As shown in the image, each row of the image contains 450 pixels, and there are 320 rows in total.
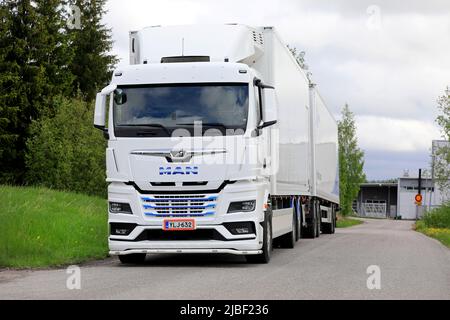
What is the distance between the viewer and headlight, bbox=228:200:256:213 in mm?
13570

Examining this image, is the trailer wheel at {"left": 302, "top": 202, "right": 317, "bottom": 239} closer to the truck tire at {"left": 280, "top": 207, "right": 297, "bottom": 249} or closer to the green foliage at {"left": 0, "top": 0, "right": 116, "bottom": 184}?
the truck tire at {"left": 280, "top": 207, "right": 297, "bottom": 249}

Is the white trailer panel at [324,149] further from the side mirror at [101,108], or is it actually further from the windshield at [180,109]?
the side mirror at [101,108]

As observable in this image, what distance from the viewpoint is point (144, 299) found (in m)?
9.34

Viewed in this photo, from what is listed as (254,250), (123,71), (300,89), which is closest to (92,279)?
(254,250)

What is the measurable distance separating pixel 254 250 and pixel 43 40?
122ft

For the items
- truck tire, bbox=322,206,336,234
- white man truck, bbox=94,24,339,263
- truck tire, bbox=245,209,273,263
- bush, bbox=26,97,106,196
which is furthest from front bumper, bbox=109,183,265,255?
bush, bbox=26,97,106,196

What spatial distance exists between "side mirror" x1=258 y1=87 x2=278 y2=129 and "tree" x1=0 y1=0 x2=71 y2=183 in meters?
31.1

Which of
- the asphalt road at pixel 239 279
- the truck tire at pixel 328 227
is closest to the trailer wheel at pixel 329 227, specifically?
the truck tire at pixel 328 227

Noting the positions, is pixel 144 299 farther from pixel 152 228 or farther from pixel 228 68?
pixel 228 68

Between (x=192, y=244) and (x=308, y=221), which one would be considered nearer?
(x=192, y=244)

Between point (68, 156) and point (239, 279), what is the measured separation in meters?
27.1

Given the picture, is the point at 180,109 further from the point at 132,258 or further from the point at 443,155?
the point at 443,155

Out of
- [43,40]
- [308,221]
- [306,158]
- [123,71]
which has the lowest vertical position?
[308,221]

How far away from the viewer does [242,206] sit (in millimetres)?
13617
